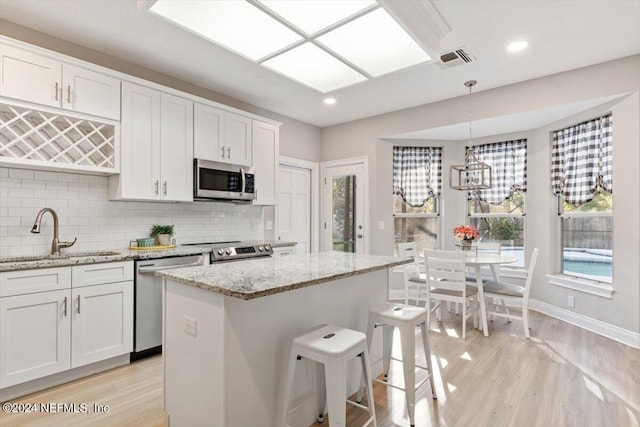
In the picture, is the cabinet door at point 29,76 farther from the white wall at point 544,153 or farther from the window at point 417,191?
the window at point 417,191

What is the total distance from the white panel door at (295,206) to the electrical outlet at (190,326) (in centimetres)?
321

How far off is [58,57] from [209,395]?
8.93ft

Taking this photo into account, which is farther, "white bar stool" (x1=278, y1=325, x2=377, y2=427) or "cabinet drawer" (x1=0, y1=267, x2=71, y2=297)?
"cabinet drawer" (x1=0, y1=267, x2=71, y2=297)

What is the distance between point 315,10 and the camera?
1944 millimetres

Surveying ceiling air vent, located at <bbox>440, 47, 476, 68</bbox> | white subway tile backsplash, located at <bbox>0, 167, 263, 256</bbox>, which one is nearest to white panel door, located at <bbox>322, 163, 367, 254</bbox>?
white subway tile backsplash, located at <bbox>0, 167, 263, 256</bbox>

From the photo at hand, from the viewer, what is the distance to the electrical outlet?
1.70 m

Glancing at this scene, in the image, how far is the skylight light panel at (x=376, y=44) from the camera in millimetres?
2055

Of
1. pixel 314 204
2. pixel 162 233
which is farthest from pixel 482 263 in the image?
pixel 162 233

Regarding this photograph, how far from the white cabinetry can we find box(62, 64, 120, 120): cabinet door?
4.21 ft

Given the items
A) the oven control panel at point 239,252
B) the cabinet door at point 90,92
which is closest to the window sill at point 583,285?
the oven control panel at point 239,252

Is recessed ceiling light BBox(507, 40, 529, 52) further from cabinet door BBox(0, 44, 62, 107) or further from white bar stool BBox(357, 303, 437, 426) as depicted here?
cabinet door BBox(0, 44, 62, 107)

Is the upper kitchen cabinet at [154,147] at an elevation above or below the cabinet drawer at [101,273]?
above

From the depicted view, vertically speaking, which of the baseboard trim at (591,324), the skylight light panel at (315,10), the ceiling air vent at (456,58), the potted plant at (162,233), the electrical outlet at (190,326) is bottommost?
the baseboard trim at (591,324)

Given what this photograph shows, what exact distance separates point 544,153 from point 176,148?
14.6ft
